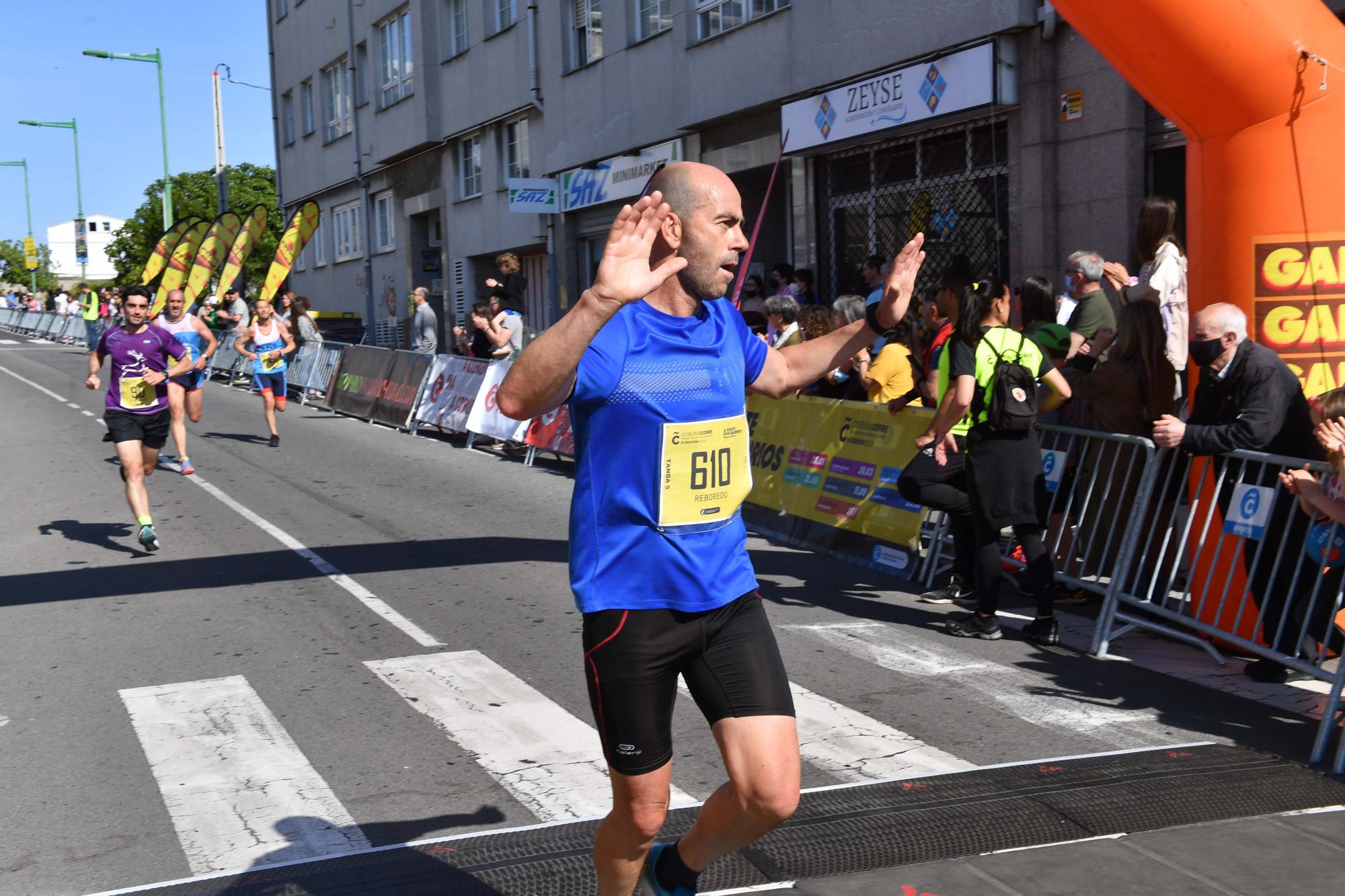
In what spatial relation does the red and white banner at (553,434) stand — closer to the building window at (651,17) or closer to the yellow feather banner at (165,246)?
the building window at (651,17)

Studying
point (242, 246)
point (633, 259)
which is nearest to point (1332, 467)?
point (633, 259)

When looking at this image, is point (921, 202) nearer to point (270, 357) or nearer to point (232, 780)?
point (270, 357)

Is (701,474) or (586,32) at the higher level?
(586,32)

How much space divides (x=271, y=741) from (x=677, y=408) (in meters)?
3.21

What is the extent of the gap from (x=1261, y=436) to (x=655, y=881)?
4385 millimetres

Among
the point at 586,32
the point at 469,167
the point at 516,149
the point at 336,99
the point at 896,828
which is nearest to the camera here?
the point at 896,828

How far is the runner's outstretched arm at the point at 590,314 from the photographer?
2924mm

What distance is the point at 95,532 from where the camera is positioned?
1116cm

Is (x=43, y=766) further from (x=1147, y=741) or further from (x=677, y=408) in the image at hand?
(x=1147, y=741)

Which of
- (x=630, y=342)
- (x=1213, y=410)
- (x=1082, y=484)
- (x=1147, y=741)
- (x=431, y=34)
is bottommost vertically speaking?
(x=1147, y=741)

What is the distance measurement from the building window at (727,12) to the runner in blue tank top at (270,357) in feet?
24.4

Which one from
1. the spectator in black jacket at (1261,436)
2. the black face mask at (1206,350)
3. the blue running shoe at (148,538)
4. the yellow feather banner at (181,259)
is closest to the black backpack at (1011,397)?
the spectator in black jacket at (1261,436)

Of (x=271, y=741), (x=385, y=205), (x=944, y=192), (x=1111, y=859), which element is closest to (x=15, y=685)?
(x=271, y=741)

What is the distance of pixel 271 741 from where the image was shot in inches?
221
